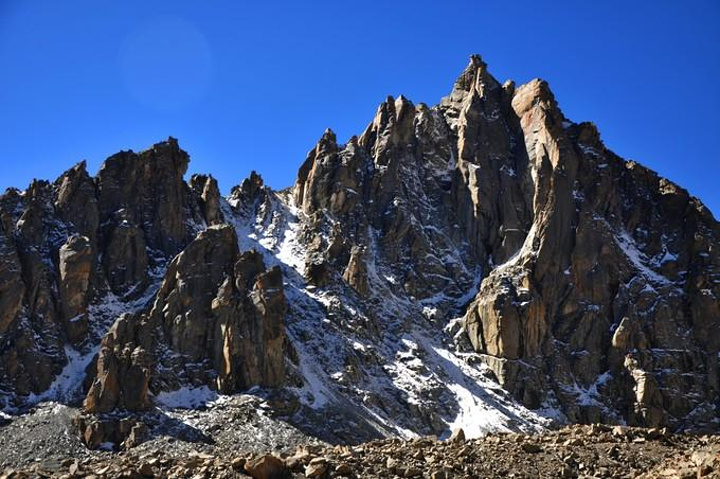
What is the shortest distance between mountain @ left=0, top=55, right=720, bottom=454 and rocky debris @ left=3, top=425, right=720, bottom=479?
5854cm

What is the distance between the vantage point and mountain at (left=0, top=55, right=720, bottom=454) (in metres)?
108

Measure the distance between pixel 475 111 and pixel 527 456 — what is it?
5722 inches

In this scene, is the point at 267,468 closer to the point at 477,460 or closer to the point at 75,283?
the point at 477,460

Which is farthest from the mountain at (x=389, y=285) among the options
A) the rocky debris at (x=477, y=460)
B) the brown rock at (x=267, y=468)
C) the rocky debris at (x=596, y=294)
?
the brown rock at (x=267, y=468)

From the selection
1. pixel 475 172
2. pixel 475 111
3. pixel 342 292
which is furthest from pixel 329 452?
pixel 475 111

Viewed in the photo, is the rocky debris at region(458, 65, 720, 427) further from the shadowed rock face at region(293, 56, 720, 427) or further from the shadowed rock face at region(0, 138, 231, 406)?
the shadowed rock face at region(0, 138, 231, 406)

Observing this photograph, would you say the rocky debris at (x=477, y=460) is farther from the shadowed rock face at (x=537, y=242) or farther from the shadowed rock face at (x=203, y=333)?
the shadowed rock face at (x=537, y=242)

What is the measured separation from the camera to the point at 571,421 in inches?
5148

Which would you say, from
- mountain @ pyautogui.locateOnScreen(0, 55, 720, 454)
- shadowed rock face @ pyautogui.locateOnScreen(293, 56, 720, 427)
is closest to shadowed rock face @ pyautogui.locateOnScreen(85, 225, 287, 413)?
mountain @ pyautogui.locateOnScreen(0, 55, 720, 454)

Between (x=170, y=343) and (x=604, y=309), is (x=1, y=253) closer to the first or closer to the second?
(x=170, y=343)

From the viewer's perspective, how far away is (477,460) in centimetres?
3728

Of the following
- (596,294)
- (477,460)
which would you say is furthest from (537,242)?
(477,460)

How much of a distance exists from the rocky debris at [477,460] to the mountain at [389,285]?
58.5 meters

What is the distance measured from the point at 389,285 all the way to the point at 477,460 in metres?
113
